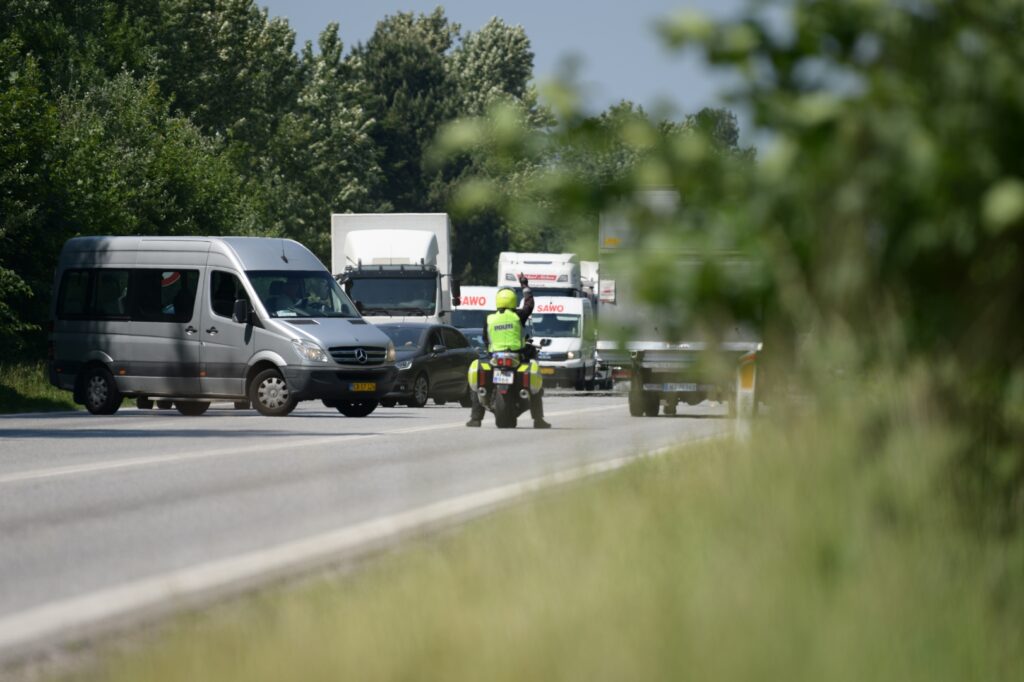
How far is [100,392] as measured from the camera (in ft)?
89.5

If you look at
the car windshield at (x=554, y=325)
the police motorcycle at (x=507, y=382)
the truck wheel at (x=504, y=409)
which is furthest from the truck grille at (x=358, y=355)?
the car windshield at (x=554, y=325)

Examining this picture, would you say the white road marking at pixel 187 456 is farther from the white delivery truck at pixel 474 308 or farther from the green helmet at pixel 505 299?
the white delivery truck at pixel 474 308

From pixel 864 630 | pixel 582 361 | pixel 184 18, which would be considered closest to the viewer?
pixel 864 630

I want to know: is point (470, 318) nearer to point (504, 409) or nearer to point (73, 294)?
point (73, 294)

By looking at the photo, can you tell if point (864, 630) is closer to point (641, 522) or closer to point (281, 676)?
point (281, 676)

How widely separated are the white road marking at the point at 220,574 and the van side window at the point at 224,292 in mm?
14308

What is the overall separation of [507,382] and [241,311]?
16.8ft

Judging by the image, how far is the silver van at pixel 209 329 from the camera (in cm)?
2612

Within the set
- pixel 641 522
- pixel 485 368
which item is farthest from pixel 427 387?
pixel 641 522

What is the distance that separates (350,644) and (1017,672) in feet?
6.63

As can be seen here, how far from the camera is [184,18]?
6575 centimetres

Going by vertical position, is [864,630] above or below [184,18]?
below

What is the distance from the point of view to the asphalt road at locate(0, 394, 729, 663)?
347 inches

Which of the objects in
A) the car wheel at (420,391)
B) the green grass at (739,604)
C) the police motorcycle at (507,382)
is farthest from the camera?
the car wheel at (420,391)
